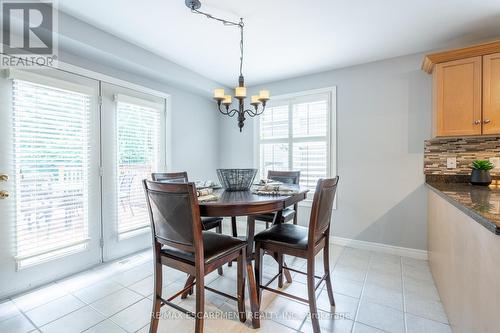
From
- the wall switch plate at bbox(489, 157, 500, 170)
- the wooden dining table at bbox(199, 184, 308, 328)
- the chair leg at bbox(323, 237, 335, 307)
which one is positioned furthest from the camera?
the wall switch plate at bbox(489, 157, 500, 170)

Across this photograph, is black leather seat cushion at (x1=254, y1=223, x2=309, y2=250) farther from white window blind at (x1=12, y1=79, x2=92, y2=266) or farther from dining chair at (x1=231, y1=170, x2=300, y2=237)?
white window blind at (x1=12, y1=79, x2=92, y2=266)

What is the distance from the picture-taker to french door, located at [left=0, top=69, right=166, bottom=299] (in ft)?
6.58

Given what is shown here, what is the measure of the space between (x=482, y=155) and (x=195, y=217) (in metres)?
3.02

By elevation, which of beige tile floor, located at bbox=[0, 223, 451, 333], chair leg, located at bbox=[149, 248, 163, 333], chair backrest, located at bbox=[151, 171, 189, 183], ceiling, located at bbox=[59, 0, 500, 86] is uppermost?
ceiling, located at bbox=[59, 0, 500, 86]

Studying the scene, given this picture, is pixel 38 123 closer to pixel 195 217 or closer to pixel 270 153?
pixel 195 217

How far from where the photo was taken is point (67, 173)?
233 centimetres

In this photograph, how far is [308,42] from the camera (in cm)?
253

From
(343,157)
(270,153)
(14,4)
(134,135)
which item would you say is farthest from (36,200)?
(343,157)

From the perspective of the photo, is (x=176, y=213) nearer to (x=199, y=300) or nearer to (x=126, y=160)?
(x=199, y=300)

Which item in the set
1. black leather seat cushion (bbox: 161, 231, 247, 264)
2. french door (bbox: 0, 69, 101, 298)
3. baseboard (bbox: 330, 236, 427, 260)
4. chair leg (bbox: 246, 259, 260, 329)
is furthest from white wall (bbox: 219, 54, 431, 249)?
french door (bbox: 0, 69, 101, 298)

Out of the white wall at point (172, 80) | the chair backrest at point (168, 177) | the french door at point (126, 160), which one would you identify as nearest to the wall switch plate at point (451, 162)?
the chair backrest at point (168, 177)

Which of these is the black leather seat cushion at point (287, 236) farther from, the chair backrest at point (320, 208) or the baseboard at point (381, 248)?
the baseboard at point (381, 248)

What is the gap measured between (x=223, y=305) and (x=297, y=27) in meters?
2.63

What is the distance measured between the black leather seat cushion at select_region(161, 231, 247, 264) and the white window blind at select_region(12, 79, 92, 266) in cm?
141
